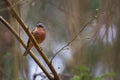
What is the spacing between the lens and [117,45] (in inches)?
139

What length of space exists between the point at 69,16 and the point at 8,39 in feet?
3.45

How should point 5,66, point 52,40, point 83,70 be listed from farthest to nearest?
point 52,40 → point 5,66 → point 83,70

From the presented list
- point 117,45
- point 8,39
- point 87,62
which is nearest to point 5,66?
point 8,39

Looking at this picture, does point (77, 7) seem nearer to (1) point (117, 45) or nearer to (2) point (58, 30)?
(1) point (117, 45)

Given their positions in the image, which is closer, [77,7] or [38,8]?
[77,7]

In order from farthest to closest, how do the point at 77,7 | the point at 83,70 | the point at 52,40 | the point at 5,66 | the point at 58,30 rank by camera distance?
the point at 58,30
the point at 52,40
the point at 5,66
the point at 77,7
the point at 83,70

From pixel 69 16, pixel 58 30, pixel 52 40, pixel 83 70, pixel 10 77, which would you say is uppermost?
pixel 58 30

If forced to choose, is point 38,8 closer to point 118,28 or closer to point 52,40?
point 52,40

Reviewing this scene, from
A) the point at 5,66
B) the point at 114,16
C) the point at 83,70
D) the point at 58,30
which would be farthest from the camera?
the point at 58,30

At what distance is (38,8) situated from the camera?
4.21m

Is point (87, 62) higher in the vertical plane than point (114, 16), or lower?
lower

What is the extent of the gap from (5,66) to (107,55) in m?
1.30

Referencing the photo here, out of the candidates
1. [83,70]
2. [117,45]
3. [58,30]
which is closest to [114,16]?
[117,45]

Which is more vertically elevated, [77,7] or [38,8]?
[38,8]
